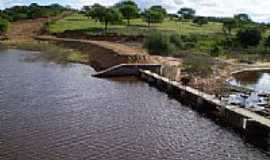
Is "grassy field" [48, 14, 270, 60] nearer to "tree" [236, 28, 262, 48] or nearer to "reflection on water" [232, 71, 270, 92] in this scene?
"tree" [236, 28, 262, 48]

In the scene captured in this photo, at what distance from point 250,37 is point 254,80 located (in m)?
43.0

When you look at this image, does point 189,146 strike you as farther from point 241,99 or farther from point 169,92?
point 169,92

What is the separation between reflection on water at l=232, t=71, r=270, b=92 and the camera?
274 feet

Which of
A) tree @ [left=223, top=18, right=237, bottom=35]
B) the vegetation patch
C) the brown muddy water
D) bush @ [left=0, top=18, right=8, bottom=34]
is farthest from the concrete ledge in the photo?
bush @ [left=0, top=18, right=8, bottom=34]

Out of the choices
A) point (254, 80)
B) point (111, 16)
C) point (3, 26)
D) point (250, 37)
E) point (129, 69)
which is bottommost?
point (254, 80)

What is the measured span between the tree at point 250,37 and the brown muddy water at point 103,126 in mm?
64330

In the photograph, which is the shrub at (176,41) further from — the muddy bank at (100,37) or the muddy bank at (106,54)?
the muddy bank at (100,37)

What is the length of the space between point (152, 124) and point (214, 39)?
90179mm

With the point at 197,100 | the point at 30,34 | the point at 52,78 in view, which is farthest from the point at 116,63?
the point at 30,34

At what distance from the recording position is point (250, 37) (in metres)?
132

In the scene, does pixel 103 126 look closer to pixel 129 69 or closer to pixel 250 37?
pixel 129 69

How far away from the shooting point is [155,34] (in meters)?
108

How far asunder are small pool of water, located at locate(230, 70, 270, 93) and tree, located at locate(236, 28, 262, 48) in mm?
29042

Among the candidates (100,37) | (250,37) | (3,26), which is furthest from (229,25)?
(3,26)
